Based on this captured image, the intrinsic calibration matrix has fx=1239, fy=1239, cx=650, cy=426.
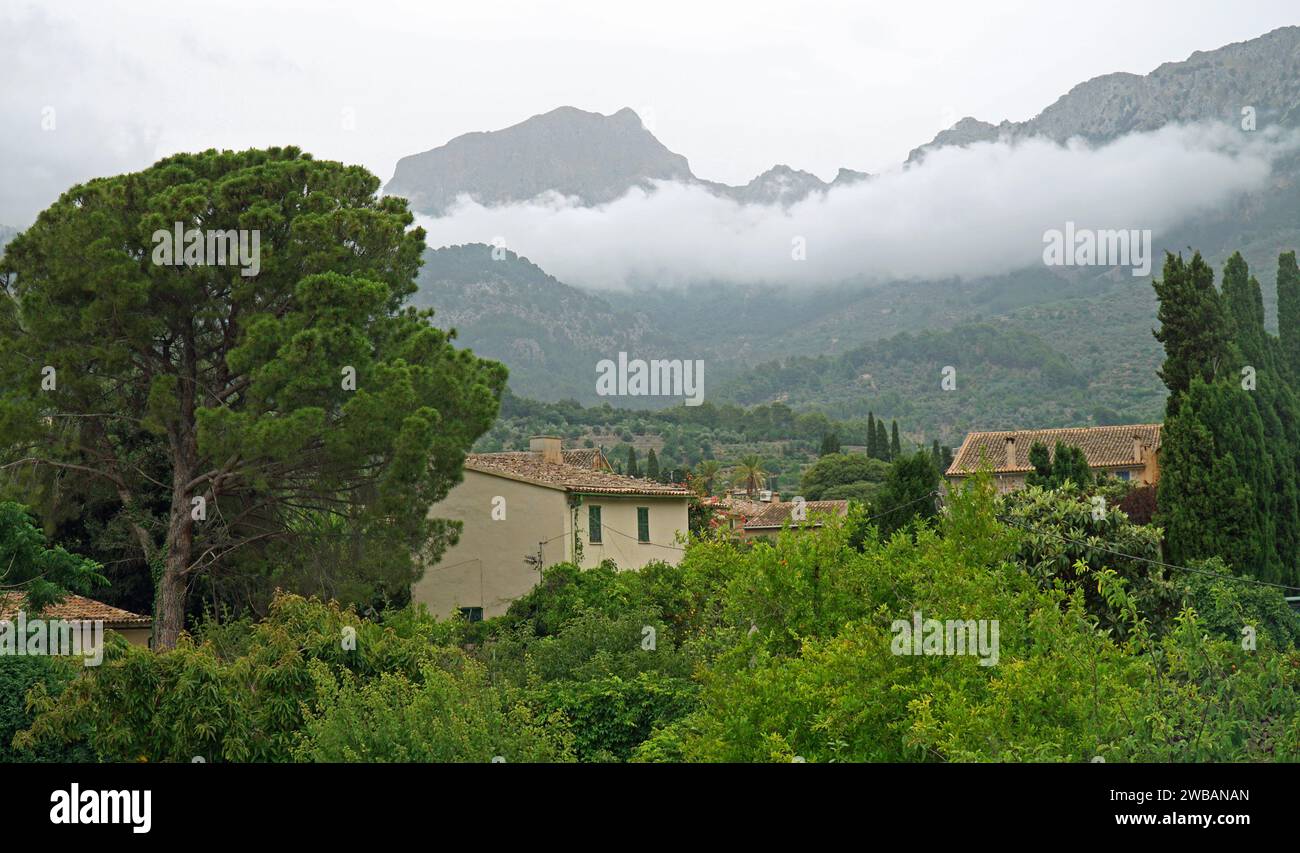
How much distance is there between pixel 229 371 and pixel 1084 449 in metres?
55.1

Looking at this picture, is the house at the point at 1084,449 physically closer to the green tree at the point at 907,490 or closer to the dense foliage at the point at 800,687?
the green tree at the point at 907,490

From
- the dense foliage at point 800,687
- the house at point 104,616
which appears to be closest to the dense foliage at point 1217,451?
the dense foliage at point 800,687

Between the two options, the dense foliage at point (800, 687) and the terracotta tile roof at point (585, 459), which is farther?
the terracotta tile roof at point (585, 459)

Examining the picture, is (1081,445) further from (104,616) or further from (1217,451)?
(104,616)

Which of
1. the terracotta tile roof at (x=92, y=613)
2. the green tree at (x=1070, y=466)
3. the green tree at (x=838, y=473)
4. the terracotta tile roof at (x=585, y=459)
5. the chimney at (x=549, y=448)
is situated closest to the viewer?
the terracotta tile roof at (x=92, y=613)

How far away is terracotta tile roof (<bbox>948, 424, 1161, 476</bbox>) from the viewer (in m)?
69.0

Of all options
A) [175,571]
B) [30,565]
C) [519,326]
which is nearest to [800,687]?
[30,565]

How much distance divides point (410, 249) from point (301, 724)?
61.3ft

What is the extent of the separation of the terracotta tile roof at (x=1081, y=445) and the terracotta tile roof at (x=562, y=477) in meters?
32.4

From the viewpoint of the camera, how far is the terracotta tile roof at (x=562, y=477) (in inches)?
1437

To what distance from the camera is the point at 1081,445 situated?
2835 inches

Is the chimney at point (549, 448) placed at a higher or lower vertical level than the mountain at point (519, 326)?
lower

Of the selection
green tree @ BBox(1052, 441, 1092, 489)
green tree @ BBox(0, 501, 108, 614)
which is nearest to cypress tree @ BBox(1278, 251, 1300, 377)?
green tree @ BBox(1052, 441, 1092, 489)
